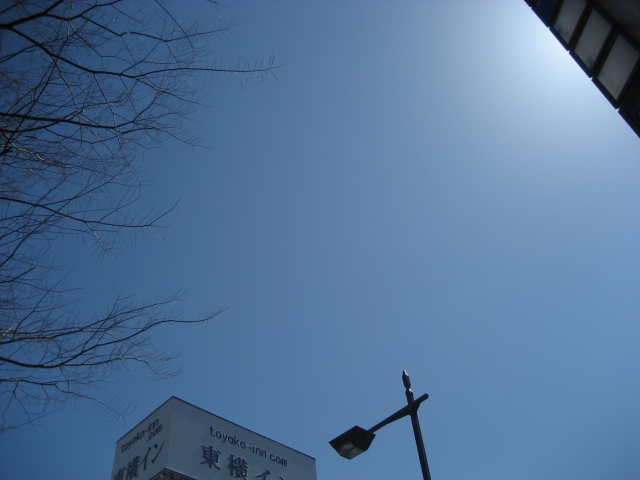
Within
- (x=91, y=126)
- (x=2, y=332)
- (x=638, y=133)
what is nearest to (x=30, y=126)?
(x=91, y=126)

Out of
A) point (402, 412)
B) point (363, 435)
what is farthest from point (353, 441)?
point (402, 412)

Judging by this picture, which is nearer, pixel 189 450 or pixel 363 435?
pixel 363 435

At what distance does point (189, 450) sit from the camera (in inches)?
1237

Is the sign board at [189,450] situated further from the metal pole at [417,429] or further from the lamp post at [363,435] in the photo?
the metal pole at [417,429]

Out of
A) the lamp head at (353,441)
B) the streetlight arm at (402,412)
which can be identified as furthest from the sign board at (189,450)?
the streetlight arm at (402,412)

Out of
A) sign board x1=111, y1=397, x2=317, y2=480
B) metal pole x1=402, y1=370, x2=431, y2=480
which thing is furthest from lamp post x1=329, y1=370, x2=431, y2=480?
sign board x1=111, y1=397, x2=317, y2=480

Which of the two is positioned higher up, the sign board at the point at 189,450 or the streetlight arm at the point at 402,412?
the sign board at the point at 189,450

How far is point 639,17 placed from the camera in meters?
8.90

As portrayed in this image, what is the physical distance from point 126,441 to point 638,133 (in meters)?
34.3

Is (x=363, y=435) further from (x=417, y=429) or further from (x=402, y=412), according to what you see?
(x=417, y=429)

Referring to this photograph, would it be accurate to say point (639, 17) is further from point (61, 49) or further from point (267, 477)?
point (267, 477)

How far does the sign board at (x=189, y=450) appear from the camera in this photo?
30562 millimetres

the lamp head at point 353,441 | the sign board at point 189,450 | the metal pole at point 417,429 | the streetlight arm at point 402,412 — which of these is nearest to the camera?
the metal pole at point 417,429

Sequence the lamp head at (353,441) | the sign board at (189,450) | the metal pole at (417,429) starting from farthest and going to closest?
the sign board at (189,450) < the lamp head at (353,441) < the metal pole at (417,429)
